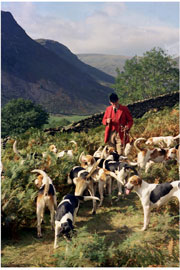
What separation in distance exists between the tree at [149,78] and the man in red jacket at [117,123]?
30.2 m

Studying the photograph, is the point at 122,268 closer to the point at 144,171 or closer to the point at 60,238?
the point at 60,238

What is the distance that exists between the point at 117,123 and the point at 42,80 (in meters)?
103

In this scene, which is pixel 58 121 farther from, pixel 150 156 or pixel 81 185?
pixel 81 185

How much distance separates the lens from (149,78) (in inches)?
1645

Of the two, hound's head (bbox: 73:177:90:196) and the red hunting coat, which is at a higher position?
the red hunting coat

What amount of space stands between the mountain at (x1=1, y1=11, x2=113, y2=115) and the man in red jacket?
73.3 metres

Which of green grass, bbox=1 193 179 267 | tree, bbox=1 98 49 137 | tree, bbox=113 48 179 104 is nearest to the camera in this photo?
green grass, bbox=1 193 179 267

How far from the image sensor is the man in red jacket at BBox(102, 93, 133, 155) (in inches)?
318

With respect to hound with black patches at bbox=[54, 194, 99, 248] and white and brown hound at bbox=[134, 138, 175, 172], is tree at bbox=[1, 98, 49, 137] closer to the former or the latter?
white and brown hound at bbox=[134, 138, 175, 172]

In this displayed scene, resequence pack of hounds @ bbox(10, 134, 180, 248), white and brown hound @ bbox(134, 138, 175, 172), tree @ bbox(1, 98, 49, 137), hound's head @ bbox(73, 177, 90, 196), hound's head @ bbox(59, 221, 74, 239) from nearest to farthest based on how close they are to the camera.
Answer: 1. hound's head @ bbox(59, 221, 74, 239)
2. pack of hounds @ bbox(10, 134, 180, 248)
3. hound's head @ bbox(73, 177, 90, 196)
4. white and brown hound @ bbox(134, 138, 175, 172)
5. tree @ bbox(1, 98, 49, 137)

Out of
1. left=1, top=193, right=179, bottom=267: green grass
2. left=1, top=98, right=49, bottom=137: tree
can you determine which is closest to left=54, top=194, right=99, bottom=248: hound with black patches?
left=1, top=193, right=179, bottom=267: green grass

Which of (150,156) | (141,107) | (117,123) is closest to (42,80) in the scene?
(141,107)

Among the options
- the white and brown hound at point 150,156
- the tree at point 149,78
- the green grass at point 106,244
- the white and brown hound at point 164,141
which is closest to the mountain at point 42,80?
the tree at point 149,78

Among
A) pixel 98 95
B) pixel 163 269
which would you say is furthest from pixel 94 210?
pixel 98 95
